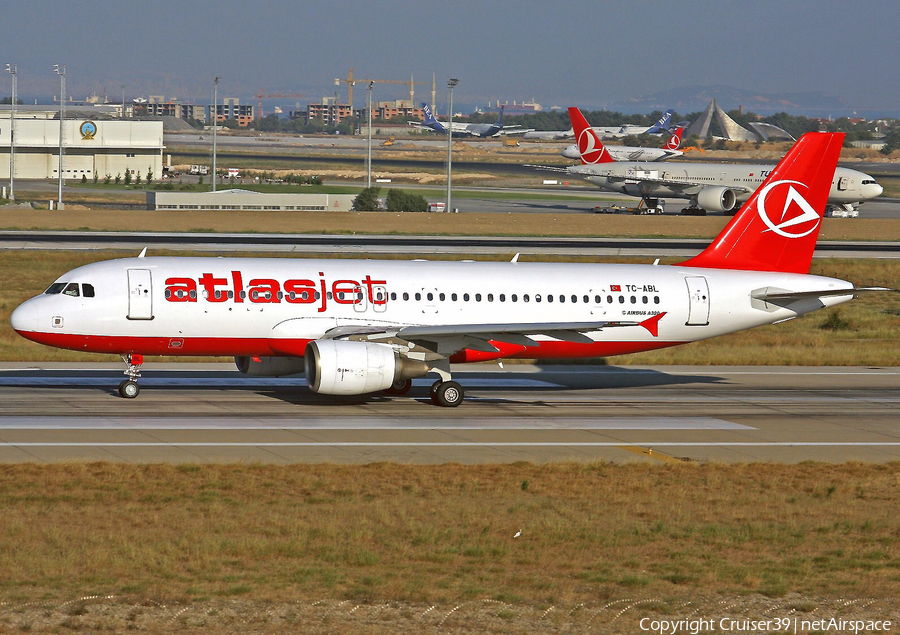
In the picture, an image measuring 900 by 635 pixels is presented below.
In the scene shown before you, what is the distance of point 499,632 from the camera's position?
1399cm

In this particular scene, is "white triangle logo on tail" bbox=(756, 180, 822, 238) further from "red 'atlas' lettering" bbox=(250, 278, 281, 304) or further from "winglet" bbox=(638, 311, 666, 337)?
"red 'atlas' lettering" bbox=(250, 278, 281, 304)

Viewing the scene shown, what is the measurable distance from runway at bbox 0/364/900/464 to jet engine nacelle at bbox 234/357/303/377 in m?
0.85

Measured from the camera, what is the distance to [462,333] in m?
32.2

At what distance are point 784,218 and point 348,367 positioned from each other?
53.6 ft

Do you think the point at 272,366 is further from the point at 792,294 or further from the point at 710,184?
the point at 710,184

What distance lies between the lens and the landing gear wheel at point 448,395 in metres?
33.8

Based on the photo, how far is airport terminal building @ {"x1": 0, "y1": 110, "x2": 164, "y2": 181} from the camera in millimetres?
155750

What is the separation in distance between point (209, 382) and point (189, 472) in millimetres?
14035

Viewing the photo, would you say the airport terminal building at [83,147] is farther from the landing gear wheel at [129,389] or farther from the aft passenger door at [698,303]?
the aft passenger door at [698,303]

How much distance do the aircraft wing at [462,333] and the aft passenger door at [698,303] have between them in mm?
3505

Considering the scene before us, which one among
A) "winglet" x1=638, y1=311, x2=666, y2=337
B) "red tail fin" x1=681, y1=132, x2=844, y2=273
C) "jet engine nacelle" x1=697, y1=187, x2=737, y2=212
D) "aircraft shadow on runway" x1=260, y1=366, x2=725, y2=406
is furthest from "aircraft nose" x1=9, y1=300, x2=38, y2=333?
"jet engine nacelle" x1=697, y1=187, x2=737, y2=212

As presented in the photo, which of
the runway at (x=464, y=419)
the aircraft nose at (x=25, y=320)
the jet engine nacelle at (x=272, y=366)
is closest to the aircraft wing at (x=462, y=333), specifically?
the jet engine nacelle at (x=272, y=366)
